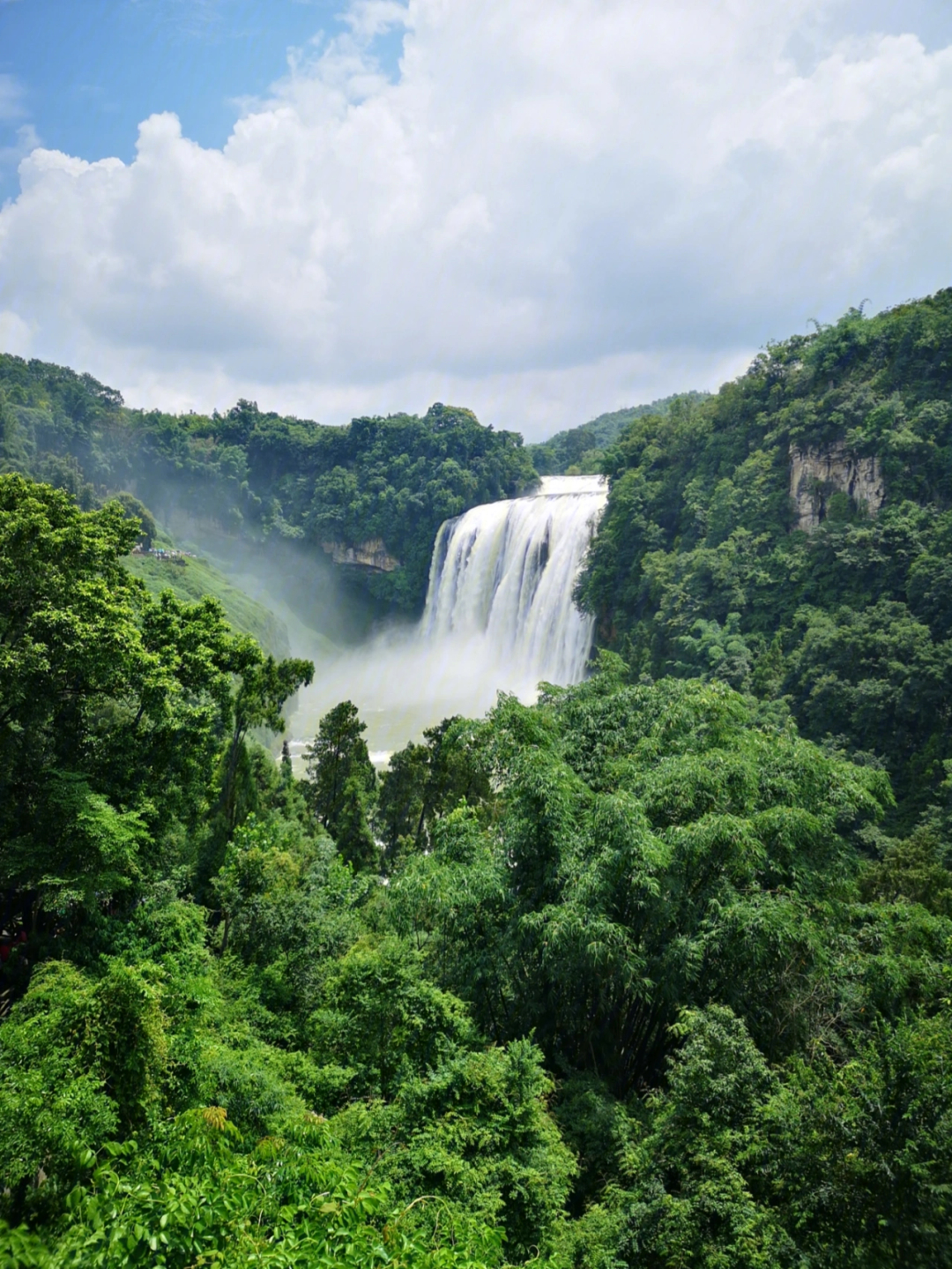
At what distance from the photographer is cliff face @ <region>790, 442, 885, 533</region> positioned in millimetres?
31625

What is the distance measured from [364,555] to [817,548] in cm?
4330

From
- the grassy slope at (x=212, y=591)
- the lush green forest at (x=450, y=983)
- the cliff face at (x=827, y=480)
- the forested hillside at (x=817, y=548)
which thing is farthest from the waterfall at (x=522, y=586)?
the lush green forest at (x=450, y=983)

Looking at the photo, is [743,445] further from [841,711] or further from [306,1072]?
[306,1072]

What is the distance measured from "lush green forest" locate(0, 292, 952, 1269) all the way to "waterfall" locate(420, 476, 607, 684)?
76.9 ft

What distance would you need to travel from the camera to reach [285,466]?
249ft

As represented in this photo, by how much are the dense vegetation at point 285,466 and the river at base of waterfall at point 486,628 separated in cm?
813

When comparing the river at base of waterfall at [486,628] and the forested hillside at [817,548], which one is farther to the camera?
the river at base of waterfall at [486,628]

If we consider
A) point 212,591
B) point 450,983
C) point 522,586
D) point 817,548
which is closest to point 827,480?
point 817,548

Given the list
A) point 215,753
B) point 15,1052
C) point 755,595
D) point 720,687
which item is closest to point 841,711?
point 755,595

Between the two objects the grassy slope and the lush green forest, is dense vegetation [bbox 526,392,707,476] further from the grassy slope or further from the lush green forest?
the lush green forest

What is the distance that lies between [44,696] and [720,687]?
35.3ft

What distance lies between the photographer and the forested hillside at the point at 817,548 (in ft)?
81.6

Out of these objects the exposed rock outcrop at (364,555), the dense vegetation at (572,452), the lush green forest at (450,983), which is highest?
the dense vegetation at (572,452)

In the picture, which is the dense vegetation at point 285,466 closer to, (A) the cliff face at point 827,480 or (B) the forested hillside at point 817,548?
(B) the forested hillside at point 817,548
